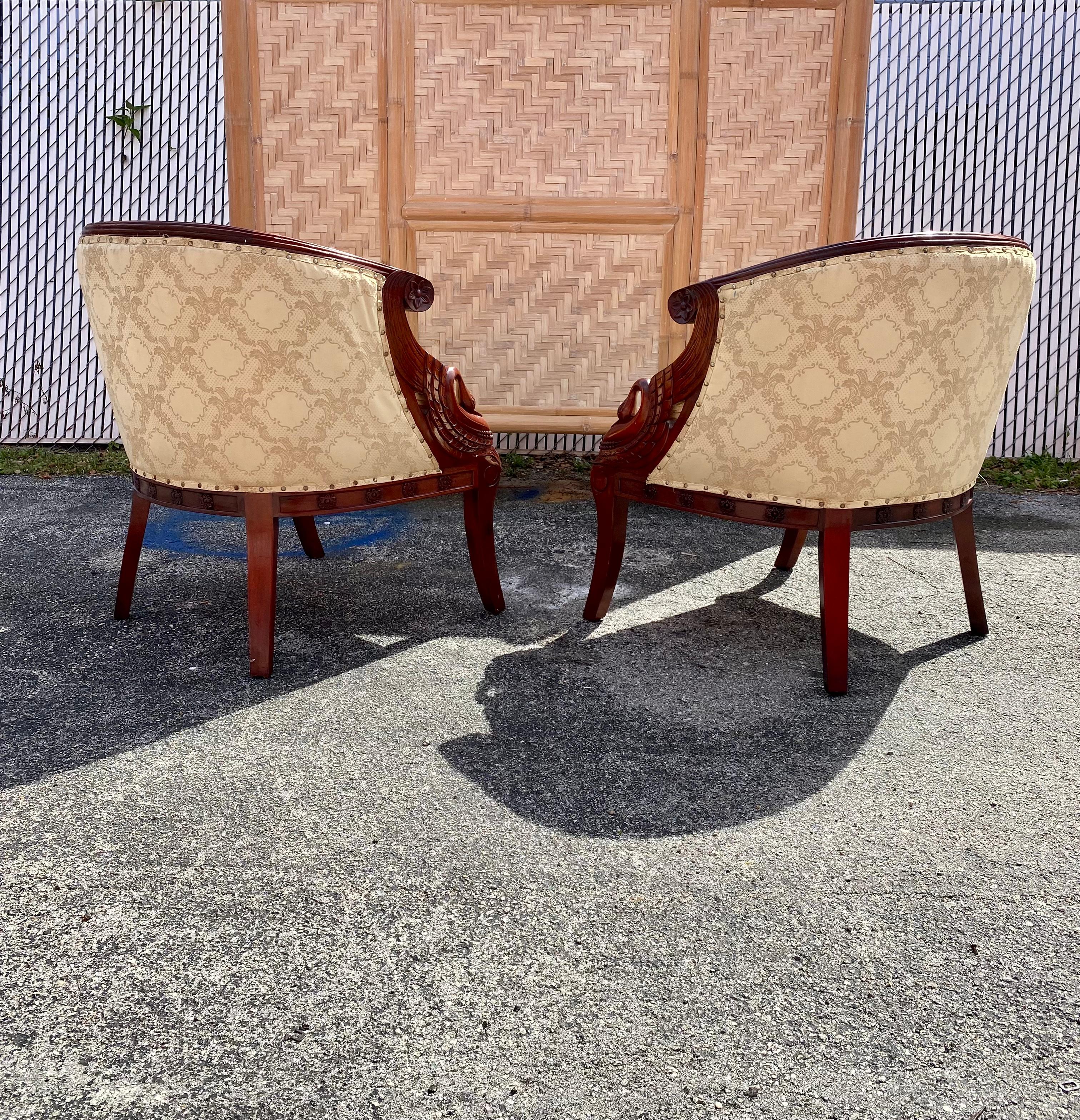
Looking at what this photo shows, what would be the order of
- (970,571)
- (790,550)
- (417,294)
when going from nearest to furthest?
(417,294), (970,571), (790,550)

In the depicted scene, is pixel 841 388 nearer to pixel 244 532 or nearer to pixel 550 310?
pixel 550 310

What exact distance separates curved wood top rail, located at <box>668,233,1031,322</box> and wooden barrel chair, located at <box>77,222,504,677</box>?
31.0 inches

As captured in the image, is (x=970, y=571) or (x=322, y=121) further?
(x=322, y=121)

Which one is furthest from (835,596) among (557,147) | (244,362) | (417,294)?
(557,147)

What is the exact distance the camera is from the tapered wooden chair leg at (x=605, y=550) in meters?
2.87

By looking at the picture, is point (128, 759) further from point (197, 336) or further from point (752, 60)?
point (752, 60)

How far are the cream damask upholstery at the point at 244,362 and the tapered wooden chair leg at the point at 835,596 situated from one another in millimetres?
1077

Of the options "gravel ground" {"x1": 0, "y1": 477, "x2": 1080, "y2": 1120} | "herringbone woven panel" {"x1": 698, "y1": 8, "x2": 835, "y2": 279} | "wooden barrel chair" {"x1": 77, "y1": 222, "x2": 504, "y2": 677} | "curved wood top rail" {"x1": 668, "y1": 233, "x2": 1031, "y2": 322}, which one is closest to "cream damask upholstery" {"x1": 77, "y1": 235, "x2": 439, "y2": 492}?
"wooden barrel chair" {"x1": 77, "y1": 222, "x2": 504, "y2": 677}

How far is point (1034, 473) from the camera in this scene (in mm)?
4781

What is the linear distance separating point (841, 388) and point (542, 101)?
2.36m

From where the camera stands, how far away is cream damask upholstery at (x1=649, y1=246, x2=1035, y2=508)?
2236 mm

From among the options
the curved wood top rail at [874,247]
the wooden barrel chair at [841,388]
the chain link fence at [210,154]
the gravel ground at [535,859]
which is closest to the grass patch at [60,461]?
the chain link fence at [210,154]

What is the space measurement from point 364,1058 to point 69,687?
1.45 meters

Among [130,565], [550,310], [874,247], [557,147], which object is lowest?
[130,565]
